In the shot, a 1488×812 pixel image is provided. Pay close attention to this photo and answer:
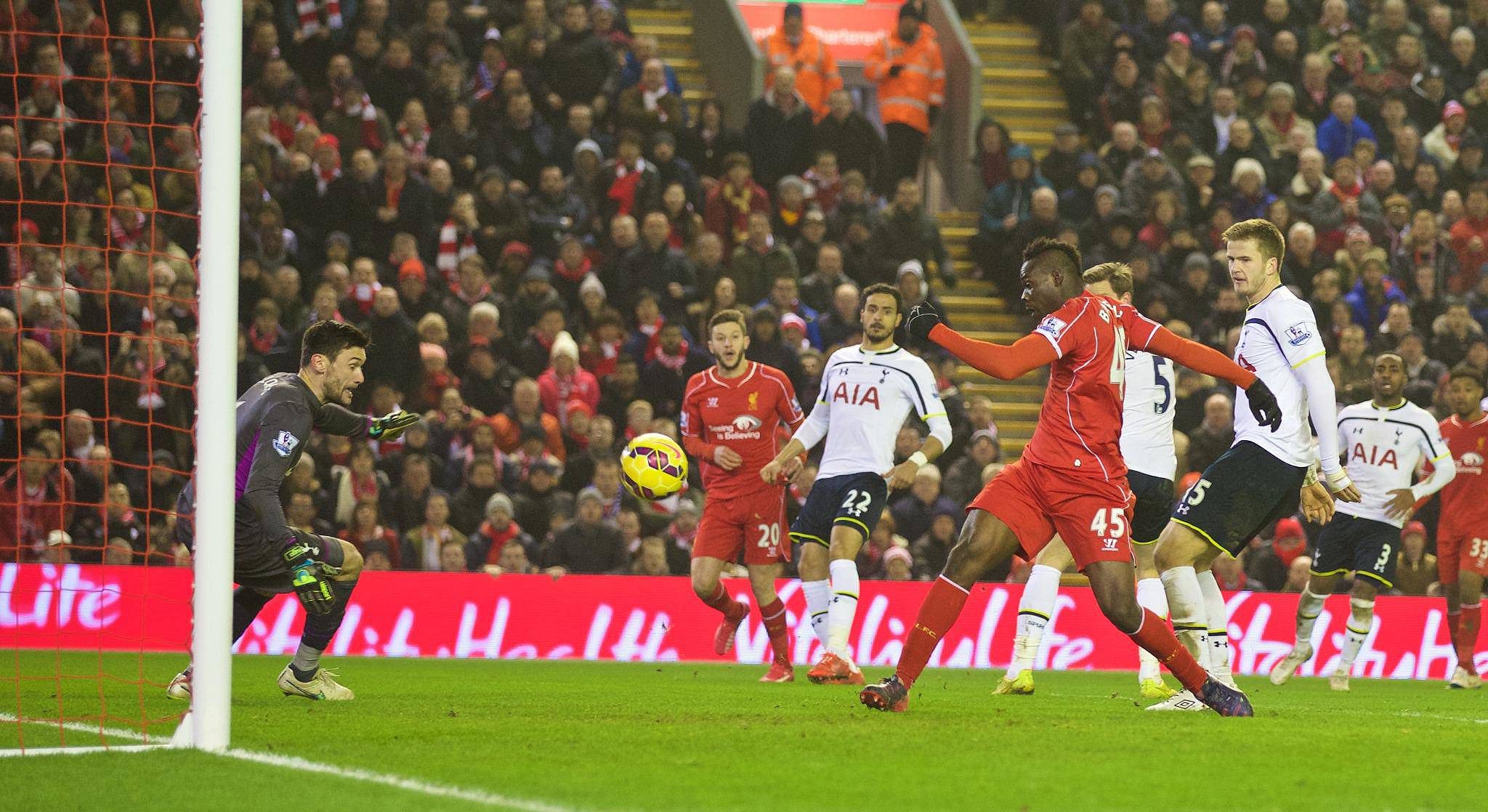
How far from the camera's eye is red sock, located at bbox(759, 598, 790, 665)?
11.8 meters

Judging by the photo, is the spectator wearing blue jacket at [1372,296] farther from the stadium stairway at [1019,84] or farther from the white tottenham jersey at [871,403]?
the white tottenham jersey at [871,403]

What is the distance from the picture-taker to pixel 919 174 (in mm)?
22375

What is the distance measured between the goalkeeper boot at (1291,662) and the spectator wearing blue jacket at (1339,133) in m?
9.72

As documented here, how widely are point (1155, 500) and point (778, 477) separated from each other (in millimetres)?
2414

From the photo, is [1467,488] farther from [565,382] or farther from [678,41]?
[678,41]

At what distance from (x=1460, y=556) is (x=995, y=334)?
725 centimetres

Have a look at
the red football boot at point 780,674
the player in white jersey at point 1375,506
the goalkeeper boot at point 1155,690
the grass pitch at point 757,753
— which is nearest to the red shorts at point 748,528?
the red football boot at point 780,674

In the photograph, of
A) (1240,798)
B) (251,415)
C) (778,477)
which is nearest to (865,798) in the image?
(1240,798)

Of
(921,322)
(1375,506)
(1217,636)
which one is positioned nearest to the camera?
(921,322)

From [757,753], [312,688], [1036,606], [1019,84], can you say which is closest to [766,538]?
[1036,606]

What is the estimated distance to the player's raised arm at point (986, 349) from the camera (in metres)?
7.28

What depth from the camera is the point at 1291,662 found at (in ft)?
42.5

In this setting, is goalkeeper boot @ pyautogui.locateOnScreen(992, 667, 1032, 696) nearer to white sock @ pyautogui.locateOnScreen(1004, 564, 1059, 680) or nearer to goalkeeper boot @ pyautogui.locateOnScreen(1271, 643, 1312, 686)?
white sock @ pyautogui.locateOnScreen(1004, 564, 1059, 680)

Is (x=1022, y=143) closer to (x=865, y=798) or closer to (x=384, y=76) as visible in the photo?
(x=384, y=76)
